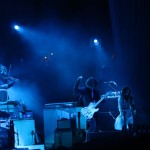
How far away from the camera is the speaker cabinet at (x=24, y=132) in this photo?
33.3 feet

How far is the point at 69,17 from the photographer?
16141mm

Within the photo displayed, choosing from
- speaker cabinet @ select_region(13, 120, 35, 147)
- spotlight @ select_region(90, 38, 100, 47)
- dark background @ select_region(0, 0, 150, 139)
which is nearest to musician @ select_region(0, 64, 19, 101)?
speaker cabinet @ select_region(13, 120, 35, 147)

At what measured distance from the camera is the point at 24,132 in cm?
1031

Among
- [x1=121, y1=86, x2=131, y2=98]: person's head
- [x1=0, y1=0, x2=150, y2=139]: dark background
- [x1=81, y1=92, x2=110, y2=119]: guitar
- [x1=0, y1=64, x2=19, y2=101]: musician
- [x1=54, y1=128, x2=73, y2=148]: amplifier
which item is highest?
[x1=0, y1=0, x2=150, y2=139]: dark background

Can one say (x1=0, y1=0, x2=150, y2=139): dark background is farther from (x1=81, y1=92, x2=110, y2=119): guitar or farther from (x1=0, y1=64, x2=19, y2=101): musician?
(x1=81, y1=92, x2=110, y2=119): guitar

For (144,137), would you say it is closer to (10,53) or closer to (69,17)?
(10,53)

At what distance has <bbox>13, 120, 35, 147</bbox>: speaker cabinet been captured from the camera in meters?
10.1

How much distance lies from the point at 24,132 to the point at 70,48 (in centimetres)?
656

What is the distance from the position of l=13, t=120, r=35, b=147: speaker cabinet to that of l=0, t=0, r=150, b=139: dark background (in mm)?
2810

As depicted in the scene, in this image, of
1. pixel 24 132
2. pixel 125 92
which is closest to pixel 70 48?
pixel 24 132

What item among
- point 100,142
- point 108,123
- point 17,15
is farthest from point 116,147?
point 17,15

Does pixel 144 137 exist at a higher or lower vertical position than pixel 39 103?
lower

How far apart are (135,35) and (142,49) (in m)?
Result: 0.62

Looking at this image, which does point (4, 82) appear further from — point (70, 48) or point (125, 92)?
point (70, 48)
